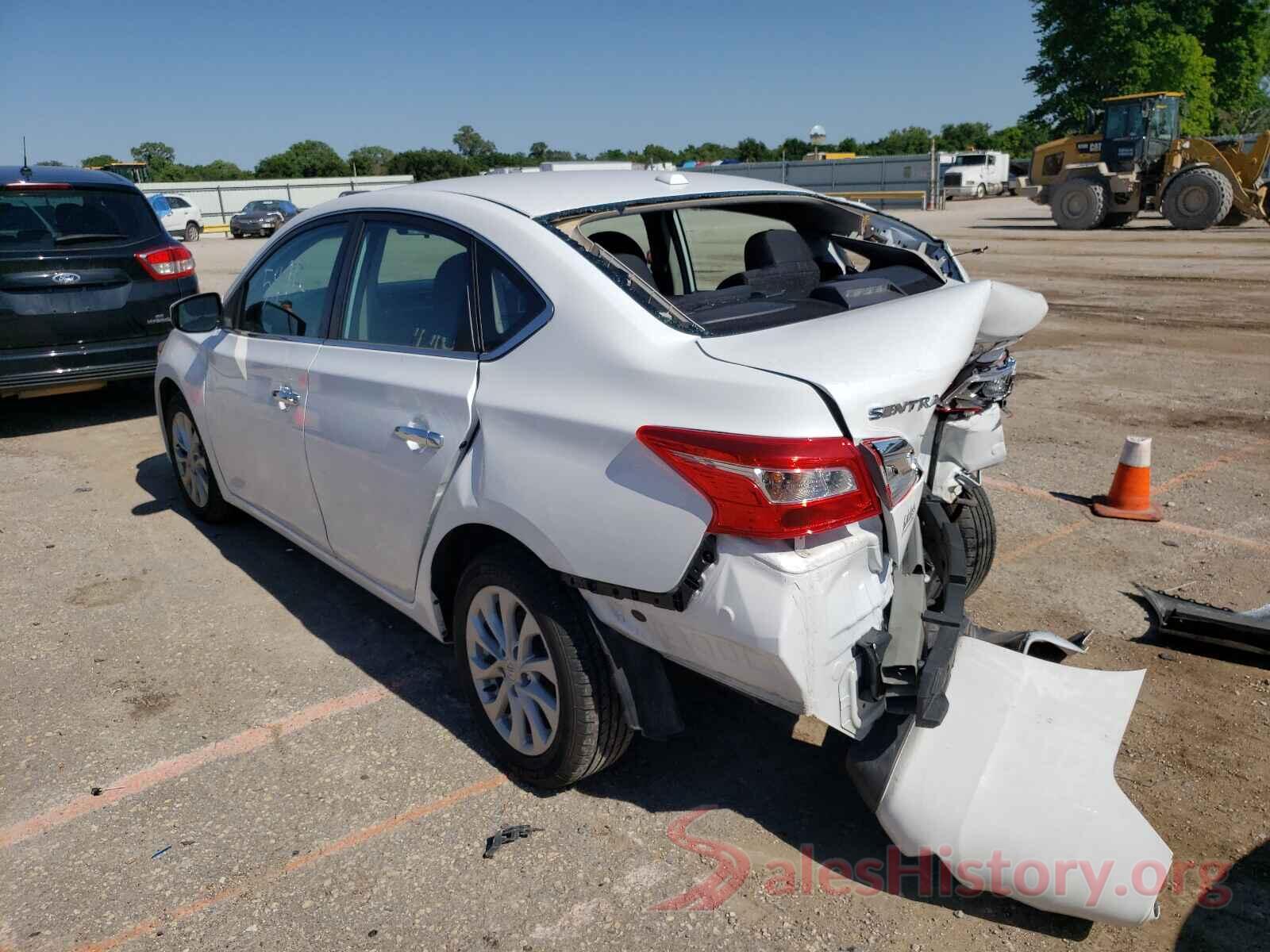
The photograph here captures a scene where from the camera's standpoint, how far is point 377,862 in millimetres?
2711

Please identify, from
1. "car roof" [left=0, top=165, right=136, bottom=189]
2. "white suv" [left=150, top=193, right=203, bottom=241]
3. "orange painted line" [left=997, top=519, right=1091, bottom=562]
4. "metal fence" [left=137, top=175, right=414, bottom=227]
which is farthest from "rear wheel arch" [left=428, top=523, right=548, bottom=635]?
"metal fence" [left=137, top=175, right=414, bottom=227]

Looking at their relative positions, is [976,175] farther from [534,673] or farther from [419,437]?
[534,673]

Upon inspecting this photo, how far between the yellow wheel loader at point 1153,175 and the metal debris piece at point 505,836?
2393cm

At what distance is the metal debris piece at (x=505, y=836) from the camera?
2.73 metres

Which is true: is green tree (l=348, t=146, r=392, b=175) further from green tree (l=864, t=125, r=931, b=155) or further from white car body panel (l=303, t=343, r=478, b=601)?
white car body panel (l=303, t=343, r=478, b=601)

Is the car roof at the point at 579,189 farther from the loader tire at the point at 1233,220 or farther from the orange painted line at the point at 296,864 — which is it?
the loader tire at the point at 1233,220

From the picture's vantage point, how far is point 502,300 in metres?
2.90

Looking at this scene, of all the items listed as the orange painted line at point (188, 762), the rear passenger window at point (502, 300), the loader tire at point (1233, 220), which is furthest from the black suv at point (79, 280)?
the loader tire at point (1233, 220)

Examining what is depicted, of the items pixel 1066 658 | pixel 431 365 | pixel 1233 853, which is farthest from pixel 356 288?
pixel 1233 853

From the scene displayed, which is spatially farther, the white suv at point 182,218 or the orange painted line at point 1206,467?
the white suv at point 182,218

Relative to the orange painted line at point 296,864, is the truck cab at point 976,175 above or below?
above

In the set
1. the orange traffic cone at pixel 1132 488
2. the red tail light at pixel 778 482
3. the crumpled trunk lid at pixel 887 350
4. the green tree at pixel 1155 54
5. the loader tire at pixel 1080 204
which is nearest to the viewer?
the red tail light at pixel 778 482

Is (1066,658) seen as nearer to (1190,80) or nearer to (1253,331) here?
(1253,331)

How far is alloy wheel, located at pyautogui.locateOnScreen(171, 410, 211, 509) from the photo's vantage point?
5.16 meters
